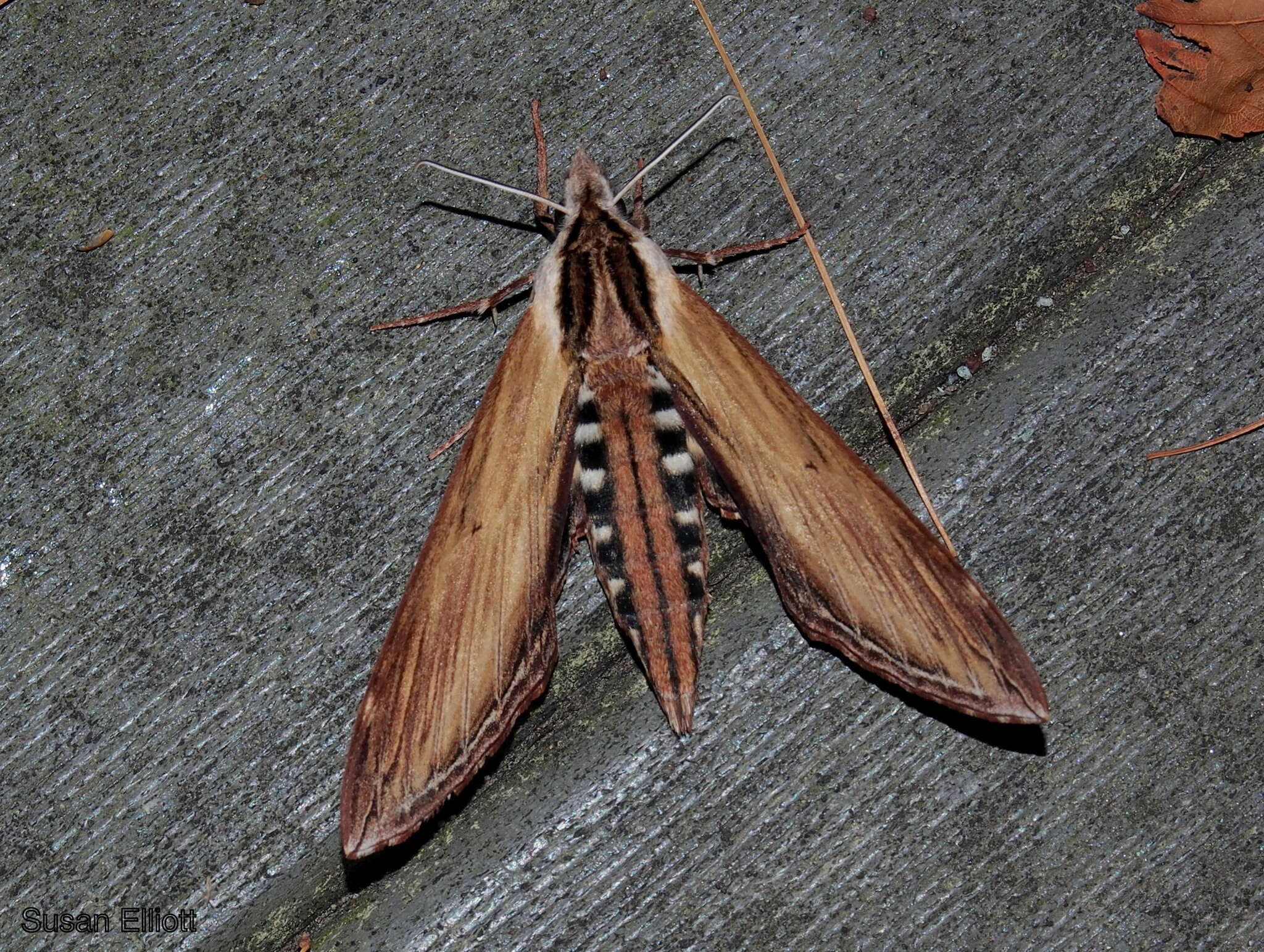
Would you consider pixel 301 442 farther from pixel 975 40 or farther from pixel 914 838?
pixel 975 40

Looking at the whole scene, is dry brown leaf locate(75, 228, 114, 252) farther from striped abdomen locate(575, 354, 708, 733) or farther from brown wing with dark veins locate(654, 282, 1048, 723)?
brown wing with dark veins locate(654, 282, 1048, 723)

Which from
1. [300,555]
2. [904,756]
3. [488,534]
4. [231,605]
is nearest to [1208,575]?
[904,756]

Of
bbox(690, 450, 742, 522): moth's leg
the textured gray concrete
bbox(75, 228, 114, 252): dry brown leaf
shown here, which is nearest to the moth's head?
the textured gray concrete

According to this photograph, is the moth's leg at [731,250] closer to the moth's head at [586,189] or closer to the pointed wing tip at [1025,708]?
the moth's head at [586,189]

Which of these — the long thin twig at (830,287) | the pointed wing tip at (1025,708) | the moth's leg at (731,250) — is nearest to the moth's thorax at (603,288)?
the moth's leg at (731,250)

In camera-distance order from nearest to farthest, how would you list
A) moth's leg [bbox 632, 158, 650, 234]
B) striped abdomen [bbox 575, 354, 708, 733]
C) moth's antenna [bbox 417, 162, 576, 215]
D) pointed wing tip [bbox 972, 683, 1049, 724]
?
1. pointed wing tip [bbox 972, 683, 1049, 724]
2. striped abdomen [bbox 575, 354, 708, 733]
3. moth's antenna [bbox 417, 162, 576, 215]
4. moth's leg [bbox 632, 158, 650, 234]

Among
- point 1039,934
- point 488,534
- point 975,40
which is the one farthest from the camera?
point 975,40
